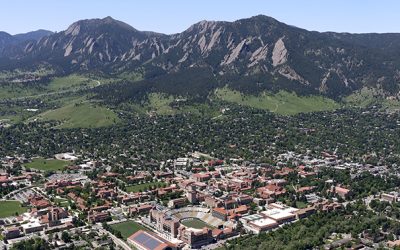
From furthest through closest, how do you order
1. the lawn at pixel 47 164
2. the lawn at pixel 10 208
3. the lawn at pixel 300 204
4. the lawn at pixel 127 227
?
1. the lawn at pixel 47 164
2. the lawn at pixel 300 204
3. the lawn at pixel 10 208
4. the lawn at pixel 127 227

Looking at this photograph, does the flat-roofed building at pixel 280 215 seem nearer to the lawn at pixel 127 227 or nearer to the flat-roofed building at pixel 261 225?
the flat-roofed building at pixel 261 225

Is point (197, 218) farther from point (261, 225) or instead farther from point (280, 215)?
point (280, 215)

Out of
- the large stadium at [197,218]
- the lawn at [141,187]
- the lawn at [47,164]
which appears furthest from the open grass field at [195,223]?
the lawn at [47,164]

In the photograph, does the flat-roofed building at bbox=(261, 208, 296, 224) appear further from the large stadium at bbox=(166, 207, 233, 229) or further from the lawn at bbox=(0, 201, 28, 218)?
the lawn at bbox=(0, 201, 28, 218)

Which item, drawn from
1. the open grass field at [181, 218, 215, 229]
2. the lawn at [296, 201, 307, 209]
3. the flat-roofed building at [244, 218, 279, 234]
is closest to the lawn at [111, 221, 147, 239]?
the open grass field at [181, 218, 215, 229]

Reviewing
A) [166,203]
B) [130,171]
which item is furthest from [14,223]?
[130,171]

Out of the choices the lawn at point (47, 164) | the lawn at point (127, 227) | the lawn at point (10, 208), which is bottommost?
the lawn at point (10, 208)
